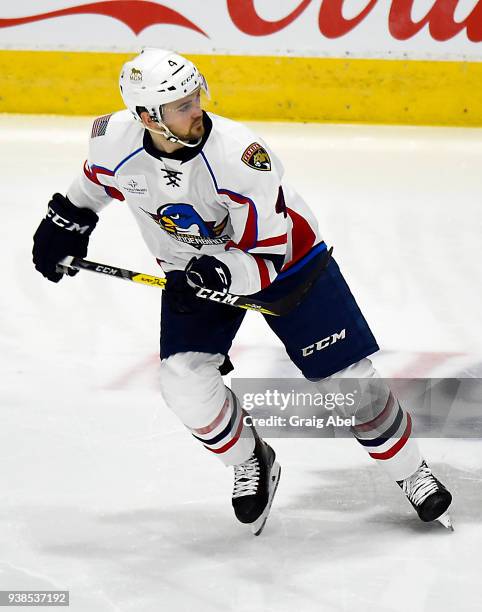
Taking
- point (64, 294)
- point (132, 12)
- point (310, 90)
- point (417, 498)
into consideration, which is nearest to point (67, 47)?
point (132, 12)

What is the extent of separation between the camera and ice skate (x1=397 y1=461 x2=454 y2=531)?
2.61m

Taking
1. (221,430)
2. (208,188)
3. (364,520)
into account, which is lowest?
(364,520)

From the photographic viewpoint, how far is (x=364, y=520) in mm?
2693

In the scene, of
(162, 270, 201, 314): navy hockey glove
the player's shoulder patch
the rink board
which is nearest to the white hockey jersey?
the player's shoulder patch

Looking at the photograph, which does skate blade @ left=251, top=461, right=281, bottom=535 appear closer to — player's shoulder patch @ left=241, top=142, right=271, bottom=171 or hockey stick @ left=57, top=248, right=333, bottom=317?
hockey stick @ left=57, top=248, right=333, bottom=317

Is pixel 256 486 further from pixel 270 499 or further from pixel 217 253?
pixel 217 253

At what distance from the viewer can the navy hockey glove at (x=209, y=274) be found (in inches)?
92.1

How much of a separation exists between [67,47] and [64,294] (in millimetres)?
2945

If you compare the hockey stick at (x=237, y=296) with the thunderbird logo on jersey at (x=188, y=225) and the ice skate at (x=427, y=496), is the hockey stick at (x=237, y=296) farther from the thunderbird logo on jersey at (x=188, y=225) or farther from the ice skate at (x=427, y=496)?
the ice skate at (x=427, y=496)

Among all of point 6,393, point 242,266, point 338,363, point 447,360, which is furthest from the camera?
point 447,360

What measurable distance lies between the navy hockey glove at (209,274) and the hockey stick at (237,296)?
0.03 m

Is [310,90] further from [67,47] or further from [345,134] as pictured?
[67,47]

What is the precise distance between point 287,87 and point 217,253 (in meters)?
4.41

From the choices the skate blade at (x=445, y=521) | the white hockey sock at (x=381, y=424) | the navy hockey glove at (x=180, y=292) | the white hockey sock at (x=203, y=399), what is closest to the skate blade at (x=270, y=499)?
the white hockey sock at (x=203, y=399)
